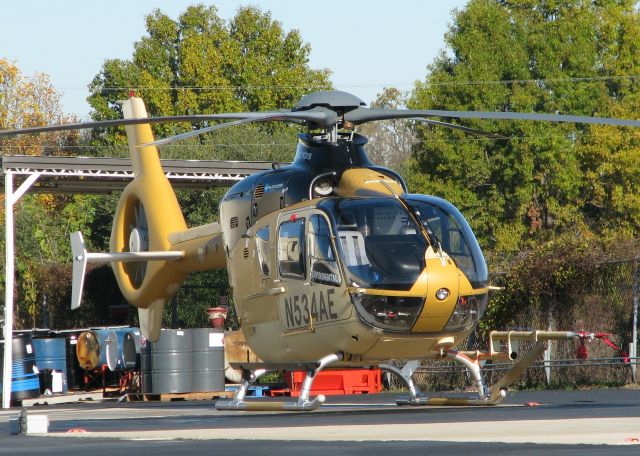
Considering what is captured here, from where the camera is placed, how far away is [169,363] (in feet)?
81.5

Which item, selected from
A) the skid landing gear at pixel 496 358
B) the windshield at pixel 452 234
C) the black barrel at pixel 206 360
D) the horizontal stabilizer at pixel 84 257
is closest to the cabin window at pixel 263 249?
the windshield at pixel 452 234

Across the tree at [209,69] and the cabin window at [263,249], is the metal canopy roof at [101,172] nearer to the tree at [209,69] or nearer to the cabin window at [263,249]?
the cabin window at [263,249]

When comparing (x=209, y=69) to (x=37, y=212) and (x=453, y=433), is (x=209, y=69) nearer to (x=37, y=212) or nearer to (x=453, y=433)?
(x=37, y=212)

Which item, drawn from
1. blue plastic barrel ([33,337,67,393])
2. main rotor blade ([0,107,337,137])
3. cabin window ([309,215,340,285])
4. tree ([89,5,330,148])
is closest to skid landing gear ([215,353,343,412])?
cabin window ([309,215,340,285])

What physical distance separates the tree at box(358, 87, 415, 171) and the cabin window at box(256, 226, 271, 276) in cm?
6992

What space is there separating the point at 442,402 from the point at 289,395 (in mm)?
9235

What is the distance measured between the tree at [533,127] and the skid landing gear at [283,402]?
3534cm

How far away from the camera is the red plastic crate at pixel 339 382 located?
2503 centimetres

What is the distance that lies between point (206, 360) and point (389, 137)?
69.5 metres

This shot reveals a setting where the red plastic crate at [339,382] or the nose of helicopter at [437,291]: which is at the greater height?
the nose of helicopter at [437,291]

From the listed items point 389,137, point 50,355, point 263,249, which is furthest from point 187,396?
point 389,137

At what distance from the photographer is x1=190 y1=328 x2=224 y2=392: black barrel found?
25.0 m

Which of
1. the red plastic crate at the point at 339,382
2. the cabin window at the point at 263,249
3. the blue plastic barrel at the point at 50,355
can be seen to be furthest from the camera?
the blue plastic barrel at the point at 50,355

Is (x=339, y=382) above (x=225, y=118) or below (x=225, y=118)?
below
